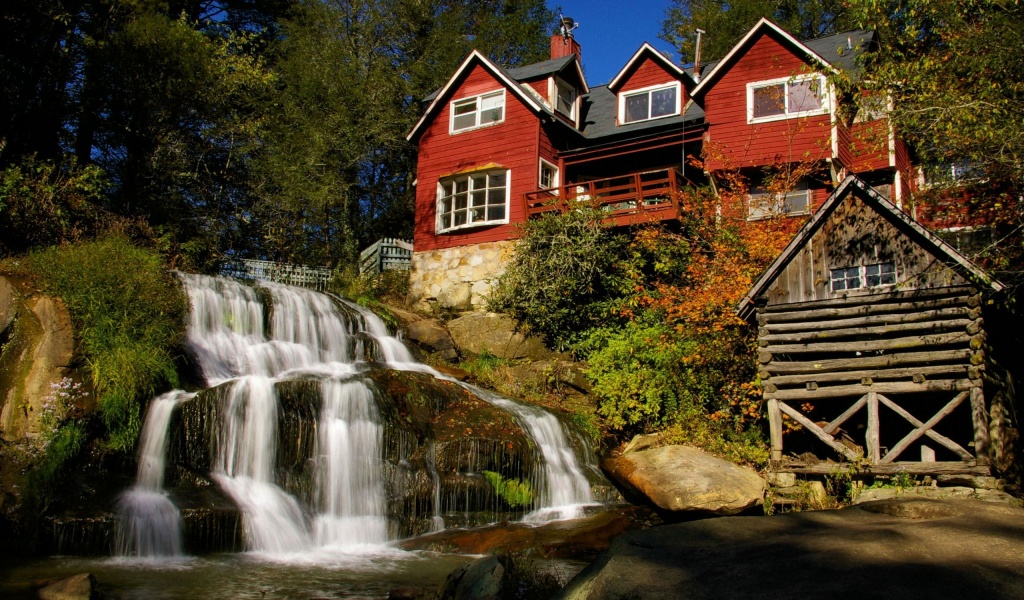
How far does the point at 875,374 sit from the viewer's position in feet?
43.4

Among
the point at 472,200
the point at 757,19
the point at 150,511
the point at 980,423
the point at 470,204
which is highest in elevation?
the point at 757,19

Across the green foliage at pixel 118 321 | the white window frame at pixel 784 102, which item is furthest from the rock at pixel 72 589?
the white window frame at pixel 784 102

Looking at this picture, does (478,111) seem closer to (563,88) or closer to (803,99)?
(563,88)

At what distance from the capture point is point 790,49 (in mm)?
23797

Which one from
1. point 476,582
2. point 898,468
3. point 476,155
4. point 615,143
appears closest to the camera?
point 476,582

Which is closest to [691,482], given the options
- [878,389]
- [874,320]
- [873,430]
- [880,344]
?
[873,430]

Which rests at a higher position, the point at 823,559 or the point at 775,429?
the point at 775,429

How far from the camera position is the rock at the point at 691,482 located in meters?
12.7

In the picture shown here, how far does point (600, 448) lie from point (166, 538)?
8.98 metres

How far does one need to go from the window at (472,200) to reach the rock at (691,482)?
42.6 feet

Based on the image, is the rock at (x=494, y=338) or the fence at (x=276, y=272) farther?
the fence at (x=276, y=272)

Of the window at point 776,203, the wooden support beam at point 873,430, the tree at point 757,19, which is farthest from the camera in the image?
the tree at point 757,19

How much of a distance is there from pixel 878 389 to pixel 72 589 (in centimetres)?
1238

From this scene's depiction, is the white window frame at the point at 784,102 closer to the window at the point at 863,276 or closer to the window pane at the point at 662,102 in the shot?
the window pane at the point at 662,102
